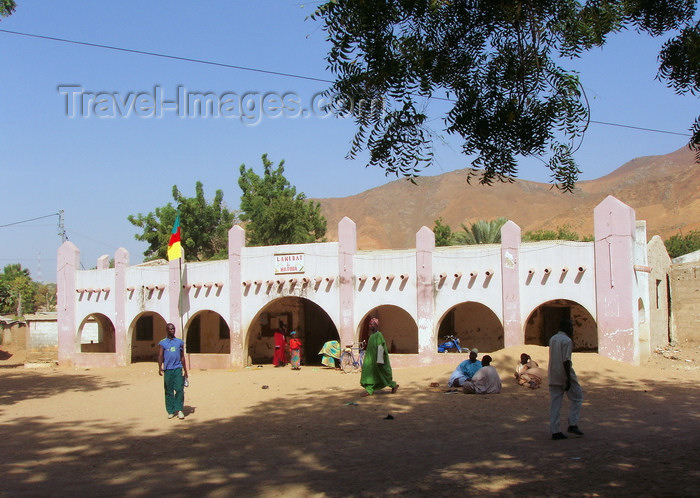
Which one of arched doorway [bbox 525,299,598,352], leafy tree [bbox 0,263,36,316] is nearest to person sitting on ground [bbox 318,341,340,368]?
arched doorway [bbox 525,299,598,352]

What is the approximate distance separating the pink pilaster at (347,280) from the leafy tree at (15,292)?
1338 inches

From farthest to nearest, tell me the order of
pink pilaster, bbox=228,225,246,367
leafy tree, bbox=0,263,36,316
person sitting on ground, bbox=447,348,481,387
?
leafy tree, bbox=0,263,36,316, pink pilaster, bbox=228,225,246,367, person sitting on ground, bbox=447,348,481,387

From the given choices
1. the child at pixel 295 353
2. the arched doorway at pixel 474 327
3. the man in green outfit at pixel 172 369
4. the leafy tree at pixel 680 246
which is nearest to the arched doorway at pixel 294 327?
the child at pixel 295 353

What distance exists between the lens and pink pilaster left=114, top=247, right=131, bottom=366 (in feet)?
87.9

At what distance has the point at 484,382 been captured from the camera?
47.2ft

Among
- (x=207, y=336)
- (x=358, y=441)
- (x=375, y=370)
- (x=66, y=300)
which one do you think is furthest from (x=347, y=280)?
(x=358, y=441)

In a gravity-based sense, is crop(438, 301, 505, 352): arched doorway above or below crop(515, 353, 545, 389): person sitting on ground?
above

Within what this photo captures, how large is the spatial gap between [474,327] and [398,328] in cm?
274

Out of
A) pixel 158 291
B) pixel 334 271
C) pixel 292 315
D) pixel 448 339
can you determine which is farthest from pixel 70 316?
pixel 448 339

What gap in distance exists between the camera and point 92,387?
19750 mm

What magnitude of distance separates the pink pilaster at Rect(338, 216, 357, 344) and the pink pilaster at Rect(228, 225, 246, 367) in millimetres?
3817

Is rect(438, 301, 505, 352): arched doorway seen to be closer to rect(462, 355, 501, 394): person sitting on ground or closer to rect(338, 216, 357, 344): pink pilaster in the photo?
rect(338, 216, 357, 344): pink pilaster

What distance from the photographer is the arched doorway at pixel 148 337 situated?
98.3ft

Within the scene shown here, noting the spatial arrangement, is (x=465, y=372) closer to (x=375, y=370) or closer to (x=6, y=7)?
(x=375, y=370)
